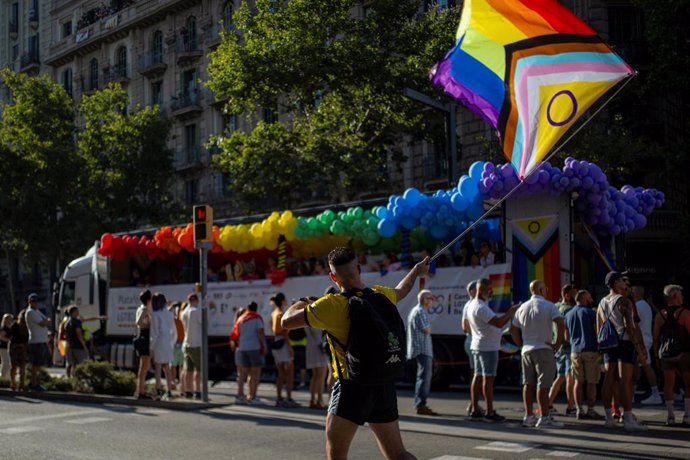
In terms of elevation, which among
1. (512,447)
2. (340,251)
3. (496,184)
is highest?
(496,184)

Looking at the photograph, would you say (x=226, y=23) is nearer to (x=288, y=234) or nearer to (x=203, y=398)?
(x=288, y=234)

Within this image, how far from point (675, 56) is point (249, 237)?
46.6ft

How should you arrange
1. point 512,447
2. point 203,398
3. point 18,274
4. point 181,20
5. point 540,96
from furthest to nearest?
point 18,274, point 181,20, point 203,398, point 512,447, point 540,96

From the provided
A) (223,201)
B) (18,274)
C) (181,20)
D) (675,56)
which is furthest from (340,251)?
(18,274)

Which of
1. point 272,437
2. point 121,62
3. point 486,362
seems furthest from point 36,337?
point 121,62

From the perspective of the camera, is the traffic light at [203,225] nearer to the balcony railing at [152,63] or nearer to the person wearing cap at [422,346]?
the person wearing cap at [422,346]

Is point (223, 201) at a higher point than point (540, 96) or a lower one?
higher

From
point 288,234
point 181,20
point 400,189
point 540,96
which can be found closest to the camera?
point 540,96

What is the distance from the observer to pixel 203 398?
46.4ft

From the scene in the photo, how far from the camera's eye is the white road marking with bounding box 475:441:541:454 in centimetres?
923

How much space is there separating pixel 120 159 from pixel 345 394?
32523 millimetres

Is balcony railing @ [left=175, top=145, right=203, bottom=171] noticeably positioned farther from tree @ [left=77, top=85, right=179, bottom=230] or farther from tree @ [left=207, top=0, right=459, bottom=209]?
tree @ [left=207, top=0, right=459, bottom=209]

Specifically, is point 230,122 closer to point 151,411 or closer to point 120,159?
point 120,159

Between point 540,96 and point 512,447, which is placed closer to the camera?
point 540,96
